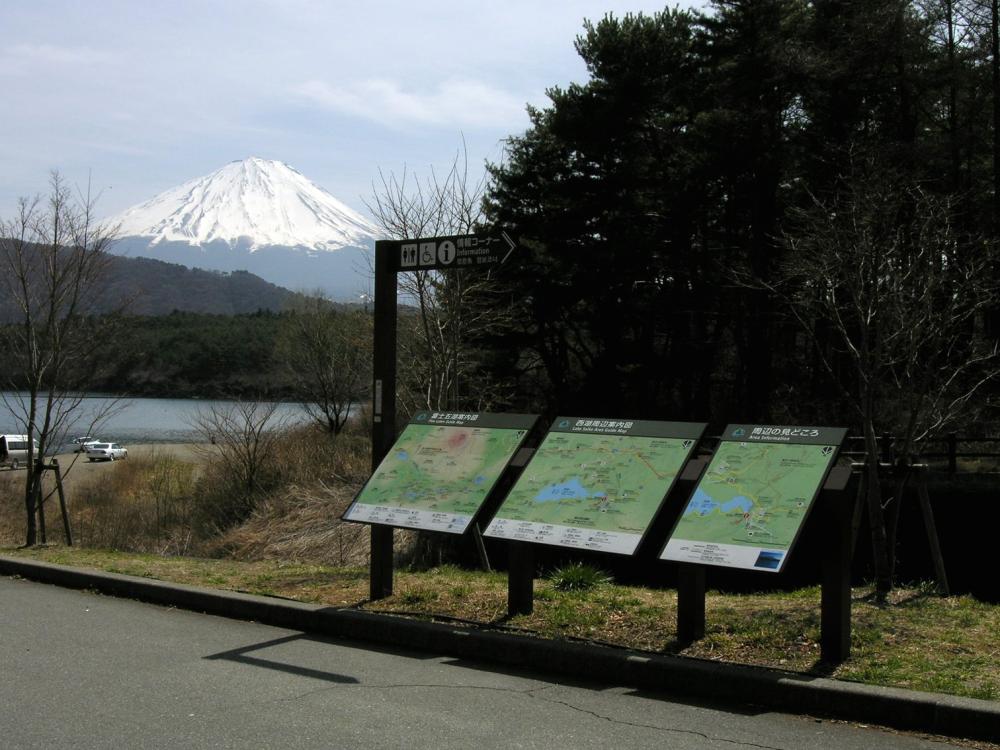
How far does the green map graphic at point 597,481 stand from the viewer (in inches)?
273

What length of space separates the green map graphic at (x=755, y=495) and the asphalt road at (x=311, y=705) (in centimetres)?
106

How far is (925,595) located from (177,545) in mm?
15429

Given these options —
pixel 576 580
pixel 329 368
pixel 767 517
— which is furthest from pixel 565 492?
pixel 329 368

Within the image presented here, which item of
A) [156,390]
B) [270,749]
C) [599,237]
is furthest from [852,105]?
[156,390]

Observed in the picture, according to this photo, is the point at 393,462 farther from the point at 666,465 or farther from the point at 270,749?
the point at 270,749

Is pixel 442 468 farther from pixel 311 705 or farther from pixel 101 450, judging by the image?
pixel 101 450

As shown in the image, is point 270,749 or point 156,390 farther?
point 156,390

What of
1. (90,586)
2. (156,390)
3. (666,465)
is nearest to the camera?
(666,465)

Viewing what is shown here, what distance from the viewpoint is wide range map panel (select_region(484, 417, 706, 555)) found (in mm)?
6859

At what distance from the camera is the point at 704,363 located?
110 feet

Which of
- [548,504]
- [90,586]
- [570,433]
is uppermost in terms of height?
[570,433]

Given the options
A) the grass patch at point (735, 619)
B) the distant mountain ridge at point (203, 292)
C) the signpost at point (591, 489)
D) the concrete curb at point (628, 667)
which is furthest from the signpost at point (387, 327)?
the distant mountain ridge at point (203, 292)

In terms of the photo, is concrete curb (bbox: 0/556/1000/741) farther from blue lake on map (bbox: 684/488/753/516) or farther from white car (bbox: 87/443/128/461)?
white car (bbox: 87/443/128/461)

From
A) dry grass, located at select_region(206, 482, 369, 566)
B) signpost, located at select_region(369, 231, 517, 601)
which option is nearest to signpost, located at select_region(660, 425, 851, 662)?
signpost, located at select_region(369, 231, 517, 601)
